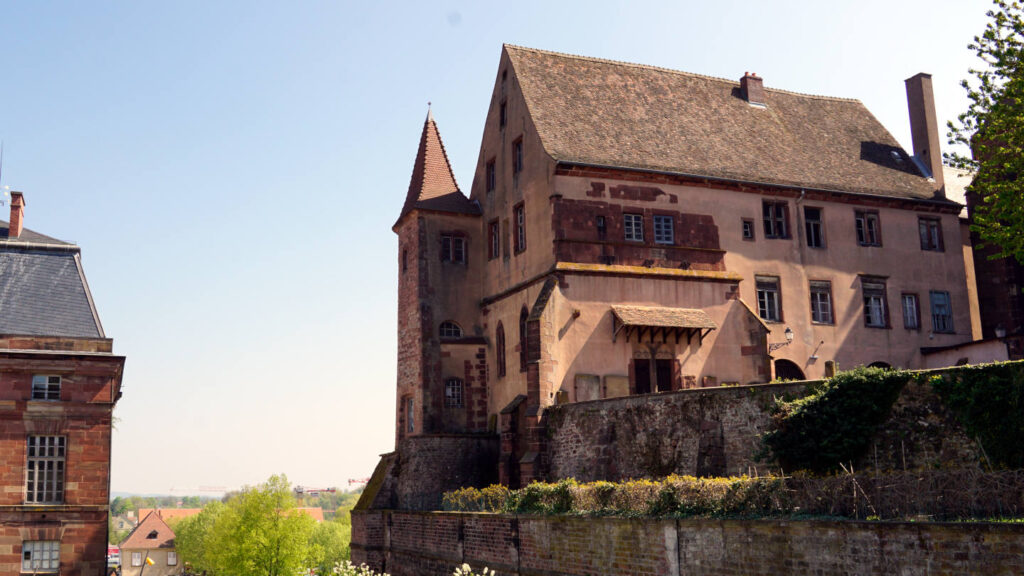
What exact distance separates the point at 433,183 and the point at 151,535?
93.5 meters

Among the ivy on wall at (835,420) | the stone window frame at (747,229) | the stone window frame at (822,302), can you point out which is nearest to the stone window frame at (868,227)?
the stone window frame at (822,302)

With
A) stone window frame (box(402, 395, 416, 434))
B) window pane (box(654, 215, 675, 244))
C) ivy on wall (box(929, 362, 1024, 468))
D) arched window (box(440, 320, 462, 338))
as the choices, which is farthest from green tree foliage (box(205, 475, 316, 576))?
ivy on wall (box(929, 362, 1024, 468))

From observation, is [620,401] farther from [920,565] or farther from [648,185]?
[920,565]

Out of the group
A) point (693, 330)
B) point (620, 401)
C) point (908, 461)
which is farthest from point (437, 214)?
point (908, 461)

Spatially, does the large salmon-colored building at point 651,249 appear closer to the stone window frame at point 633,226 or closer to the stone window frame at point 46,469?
the stone window frame at point 633,226

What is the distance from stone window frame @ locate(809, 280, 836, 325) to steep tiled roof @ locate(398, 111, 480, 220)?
12992 millimetres

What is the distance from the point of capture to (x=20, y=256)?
126 ft

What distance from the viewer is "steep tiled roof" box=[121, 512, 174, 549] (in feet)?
381

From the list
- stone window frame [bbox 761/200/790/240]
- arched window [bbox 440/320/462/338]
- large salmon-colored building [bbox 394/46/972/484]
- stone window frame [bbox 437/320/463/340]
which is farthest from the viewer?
arched window [bbox 440/320/462/338]

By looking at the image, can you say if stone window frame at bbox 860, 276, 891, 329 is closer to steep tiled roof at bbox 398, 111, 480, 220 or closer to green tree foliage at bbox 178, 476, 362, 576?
steep tiled roof at bbox 398, 111, 480, 220

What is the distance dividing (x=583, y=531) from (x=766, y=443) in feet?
15.0

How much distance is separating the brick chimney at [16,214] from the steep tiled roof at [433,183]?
15044 millimetres

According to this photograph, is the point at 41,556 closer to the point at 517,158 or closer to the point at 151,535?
the point at 517,158


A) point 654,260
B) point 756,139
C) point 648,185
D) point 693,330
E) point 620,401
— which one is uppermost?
point 756,139
